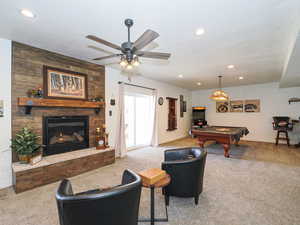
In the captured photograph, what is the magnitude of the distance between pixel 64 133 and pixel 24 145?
882 mm

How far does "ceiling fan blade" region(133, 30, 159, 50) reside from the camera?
1.64 meters

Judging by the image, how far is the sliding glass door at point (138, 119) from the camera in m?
5.55

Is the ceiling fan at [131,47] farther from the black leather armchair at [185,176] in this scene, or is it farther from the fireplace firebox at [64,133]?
the fireplace firebox at [64,133]

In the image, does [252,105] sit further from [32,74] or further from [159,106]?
[32,74]

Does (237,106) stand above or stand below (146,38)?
below

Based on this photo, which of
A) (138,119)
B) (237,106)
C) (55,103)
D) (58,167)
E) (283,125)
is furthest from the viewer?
(237,106)

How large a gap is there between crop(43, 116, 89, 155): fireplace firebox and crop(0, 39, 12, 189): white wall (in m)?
0.58

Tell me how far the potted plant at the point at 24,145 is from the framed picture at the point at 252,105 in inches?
318

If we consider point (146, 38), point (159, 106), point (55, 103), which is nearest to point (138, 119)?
point (159, 106)

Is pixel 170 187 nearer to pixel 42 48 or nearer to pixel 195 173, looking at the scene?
pixel 195 173

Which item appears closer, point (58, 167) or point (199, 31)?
point (199, 31)

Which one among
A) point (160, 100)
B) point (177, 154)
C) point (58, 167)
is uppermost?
point (160, 100)

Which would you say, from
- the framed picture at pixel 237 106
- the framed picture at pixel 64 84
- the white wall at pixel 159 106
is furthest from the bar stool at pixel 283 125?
the framed picture at pixel 64 84

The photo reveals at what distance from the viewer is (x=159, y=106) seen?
6383 mm
